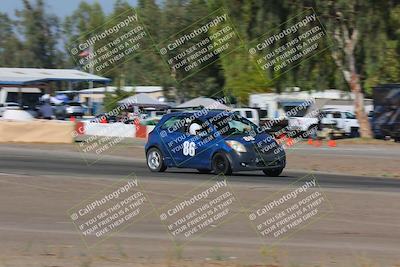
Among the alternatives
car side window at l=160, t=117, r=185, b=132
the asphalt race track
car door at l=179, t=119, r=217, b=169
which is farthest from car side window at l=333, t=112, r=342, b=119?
car door at l=179, t=119, r=217, b=169

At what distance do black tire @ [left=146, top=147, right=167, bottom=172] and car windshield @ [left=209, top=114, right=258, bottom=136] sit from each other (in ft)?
6.13

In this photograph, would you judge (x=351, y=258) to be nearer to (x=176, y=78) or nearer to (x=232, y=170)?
(x=232, y=170)

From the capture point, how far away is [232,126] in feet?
63.8

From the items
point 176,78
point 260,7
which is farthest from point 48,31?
point 260,7

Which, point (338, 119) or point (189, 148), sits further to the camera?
point (338, 119)

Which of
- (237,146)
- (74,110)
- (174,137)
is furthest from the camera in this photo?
(74,110)

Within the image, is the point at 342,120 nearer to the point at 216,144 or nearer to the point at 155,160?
the point at 155,160

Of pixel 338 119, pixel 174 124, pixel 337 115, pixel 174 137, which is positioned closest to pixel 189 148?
pixel 174 137

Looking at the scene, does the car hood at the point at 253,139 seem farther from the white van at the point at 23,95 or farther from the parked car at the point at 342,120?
the white van at the point at 23,95

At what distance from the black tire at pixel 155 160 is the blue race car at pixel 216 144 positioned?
1.4 inches

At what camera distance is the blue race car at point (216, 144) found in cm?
1894

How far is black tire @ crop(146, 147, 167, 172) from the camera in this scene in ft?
67.2

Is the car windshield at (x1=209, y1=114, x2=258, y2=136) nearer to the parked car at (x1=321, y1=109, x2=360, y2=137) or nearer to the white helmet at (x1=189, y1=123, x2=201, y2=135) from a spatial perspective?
the white helmet at (x1=189, y1=123, x2=201, y2=135)

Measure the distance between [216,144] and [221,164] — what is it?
1.59ft
